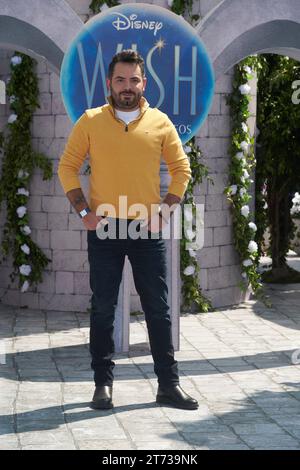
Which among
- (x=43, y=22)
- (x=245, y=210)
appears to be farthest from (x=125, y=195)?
(x=245, y=210)

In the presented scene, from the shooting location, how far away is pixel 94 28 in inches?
285

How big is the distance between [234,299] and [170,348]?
482cm

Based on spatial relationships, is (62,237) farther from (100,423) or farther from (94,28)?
(100,423)

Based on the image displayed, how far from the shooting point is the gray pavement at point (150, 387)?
5297mm

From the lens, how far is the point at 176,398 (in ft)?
19.5

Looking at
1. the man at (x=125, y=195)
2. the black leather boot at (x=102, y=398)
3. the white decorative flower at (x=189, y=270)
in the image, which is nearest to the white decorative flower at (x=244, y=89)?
the white decorative flower at (x=189, y=270)

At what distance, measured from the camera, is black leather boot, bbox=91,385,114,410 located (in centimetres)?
591

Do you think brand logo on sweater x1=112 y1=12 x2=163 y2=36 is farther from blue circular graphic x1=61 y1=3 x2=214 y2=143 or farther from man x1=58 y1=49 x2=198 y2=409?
man x1=58 y1=49 x2=198 y2=409

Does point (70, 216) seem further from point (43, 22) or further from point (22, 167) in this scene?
point (43, 22)

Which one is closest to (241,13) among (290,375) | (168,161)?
(168,161)

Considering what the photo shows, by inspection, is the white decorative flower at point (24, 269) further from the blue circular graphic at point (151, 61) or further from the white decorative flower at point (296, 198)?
the white decorative flower at point (296, 198)
